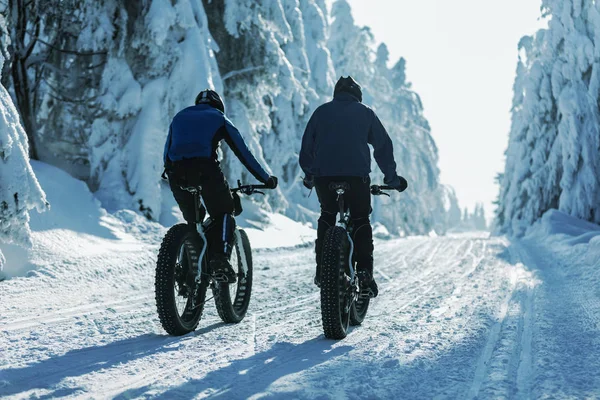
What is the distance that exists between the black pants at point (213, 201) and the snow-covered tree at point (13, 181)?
9.56ft

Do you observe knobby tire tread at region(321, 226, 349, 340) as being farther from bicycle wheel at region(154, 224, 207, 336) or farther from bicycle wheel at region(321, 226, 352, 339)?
bicycle wheel at region(154, 224, 207, 336)

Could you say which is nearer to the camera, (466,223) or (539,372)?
(539,372)

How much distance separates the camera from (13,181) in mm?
6273

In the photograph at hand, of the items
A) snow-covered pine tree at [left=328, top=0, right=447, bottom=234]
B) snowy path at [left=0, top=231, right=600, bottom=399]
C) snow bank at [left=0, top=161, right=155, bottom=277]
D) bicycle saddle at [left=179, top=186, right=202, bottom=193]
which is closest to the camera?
snowy path at [left=0, top=231, right=600, bottom=399]

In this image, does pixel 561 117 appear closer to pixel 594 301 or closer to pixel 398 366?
pixel 594 301

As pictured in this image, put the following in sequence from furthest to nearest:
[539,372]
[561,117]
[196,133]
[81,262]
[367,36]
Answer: [367,36], [561,117], [81,262], [196,133], [539,372]

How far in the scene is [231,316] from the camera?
4.66m

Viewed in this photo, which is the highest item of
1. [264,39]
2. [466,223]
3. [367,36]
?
[367,36]

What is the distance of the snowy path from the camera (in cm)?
295

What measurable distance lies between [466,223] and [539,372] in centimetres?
12161

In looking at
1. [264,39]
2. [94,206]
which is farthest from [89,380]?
[264,39]

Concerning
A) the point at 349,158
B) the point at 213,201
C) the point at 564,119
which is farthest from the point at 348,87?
the point at 564,119

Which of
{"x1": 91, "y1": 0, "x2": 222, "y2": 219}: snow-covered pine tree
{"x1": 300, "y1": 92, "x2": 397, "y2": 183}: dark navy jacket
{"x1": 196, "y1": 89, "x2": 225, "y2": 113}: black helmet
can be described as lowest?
{"x1": 300, "y1": 92, "x2": 397, "y2": 183}: dark navy jacket

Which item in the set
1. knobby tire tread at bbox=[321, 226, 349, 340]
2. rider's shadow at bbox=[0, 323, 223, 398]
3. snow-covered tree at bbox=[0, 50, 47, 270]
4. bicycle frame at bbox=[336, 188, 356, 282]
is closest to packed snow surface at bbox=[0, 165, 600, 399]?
rider's shadow at bbox=[0, 323, 223, 398]
